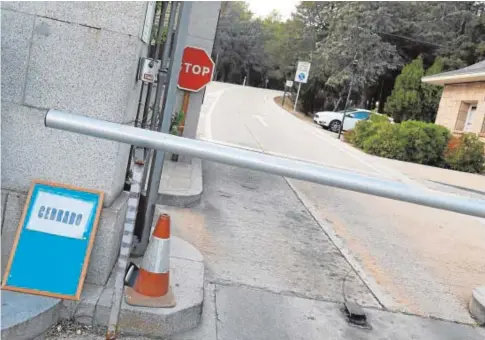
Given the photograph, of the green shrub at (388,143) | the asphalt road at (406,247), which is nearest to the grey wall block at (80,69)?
the asphalt road at (406,247)

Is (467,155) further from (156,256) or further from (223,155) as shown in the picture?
(223,155)

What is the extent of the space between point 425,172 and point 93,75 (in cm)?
1506

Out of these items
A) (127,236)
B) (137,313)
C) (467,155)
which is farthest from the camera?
(467,155)

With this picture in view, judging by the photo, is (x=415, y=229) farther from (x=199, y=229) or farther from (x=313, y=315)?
(x=313, y=315)

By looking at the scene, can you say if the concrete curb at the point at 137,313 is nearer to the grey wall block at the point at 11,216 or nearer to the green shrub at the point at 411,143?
the grey wall block at the point at 11,216

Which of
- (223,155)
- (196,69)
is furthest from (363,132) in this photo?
(223,155)

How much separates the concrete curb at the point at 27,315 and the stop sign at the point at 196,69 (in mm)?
4081

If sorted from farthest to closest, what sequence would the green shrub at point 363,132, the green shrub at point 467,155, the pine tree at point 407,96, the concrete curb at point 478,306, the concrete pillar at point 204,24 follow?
→ 1. the pine tree at point 407,96
2. the green shrub at point 363,132
3. the green shrub at point 467,155
4. the concrete pillar at point 204,24
5. the concrete curb at point 478,306

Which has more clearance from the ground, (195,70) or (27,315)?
(195,70)

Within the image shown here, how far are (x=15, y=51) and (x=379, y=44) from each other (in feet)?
125

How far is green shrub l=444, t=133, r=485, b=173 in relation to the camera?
18.6 m

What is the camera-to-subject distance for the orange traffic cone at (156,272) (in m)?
3.12

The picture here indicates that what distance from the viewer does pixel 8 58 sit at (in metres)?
3.04

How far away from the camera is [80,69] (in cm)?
306
